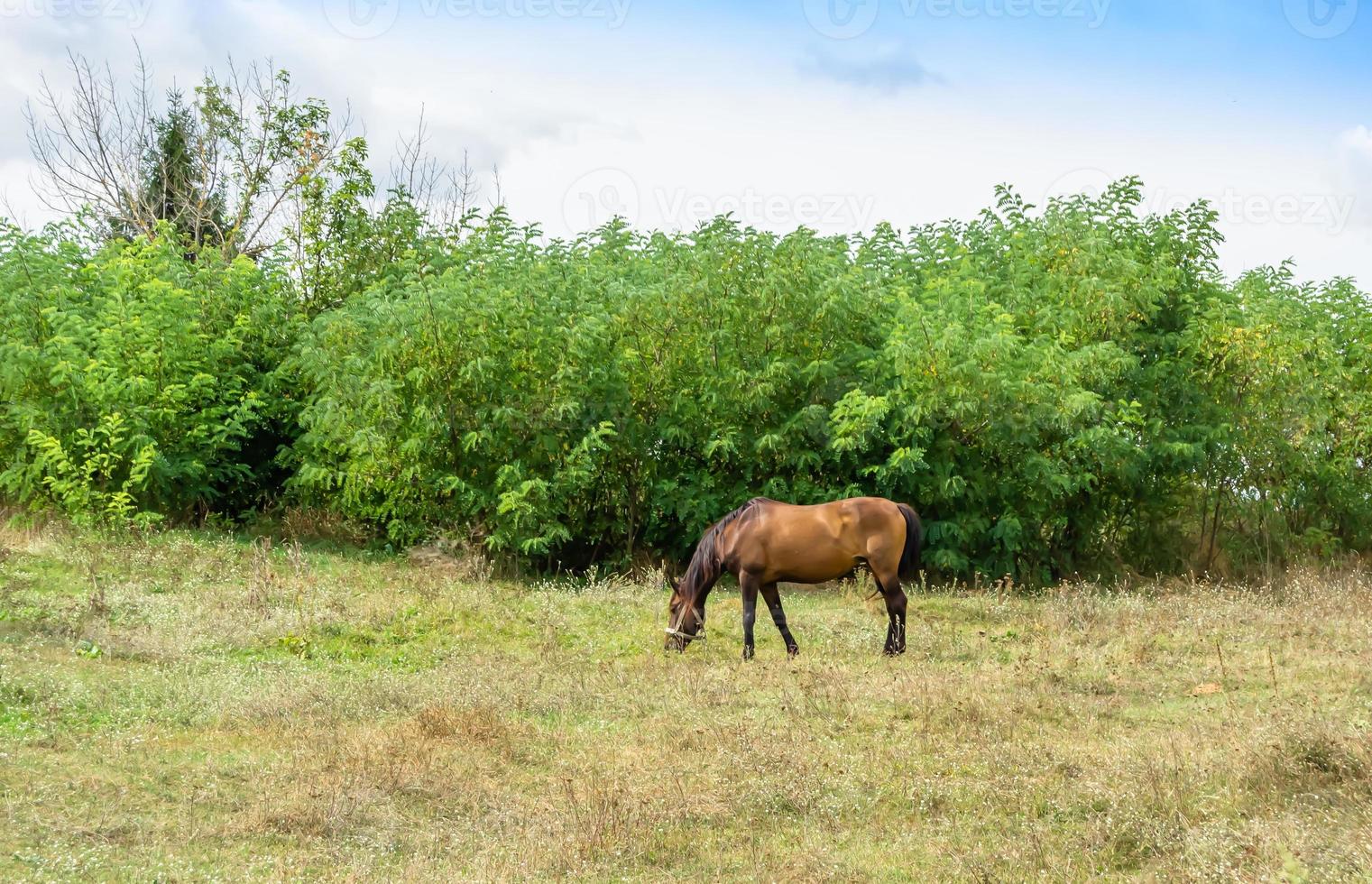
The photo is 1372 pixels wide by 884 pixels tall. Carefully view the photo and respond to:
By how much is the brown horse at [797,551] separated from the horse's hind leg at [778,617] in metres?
0.01

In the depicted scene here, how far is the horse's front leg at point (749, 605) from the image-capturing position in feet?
A: 41.3

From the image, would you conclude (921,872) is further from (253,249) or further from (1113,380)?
(253,249)

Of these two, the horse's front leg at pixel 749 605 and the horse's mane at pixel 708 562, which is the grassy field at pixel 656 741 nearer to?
the horse's front leg at pixel 749 605

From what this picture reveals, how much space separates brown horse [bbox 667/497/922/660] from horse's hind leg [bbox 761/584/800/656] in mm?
12

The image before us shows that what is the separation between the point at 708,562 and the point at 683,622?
697 millimetres

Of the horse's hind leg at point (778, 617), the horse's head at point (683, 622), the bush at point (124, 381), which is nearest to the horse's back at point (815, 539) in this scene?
the horse's hind leg at point (778, 617)

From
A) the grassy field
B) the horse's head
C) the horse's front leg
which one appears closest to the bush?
the grassy field

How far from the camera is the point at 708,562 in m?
13.1

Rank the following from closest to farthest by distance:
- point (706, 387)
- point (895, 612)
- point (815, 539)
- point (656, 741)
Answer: point (656, 741) < point (895, 612) < point (815, 539) < point (706, 387)

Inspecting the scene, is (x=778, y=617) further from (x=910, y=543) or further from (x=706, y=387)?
(x=706, y=387)

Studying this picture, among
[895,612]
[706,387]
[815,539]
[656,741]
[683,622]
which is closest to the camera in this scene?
[656,741]

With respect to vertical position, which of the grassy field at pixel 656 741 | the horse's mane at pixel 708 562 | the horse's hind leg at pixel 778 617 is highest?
the horse's mane at pixel 708 562

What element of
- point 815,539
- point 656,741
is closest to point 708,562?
point 815,539

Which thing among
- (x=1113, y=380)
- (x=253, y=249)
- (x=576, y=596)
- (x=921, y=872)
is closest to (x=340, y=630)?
(x=576, y=596)
